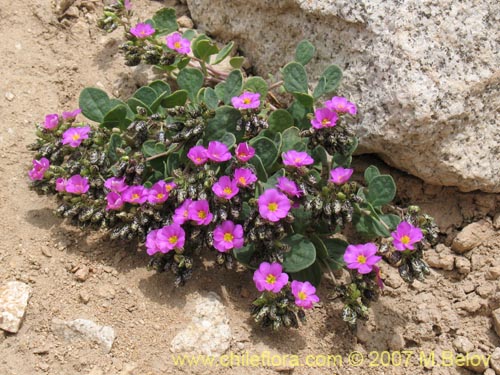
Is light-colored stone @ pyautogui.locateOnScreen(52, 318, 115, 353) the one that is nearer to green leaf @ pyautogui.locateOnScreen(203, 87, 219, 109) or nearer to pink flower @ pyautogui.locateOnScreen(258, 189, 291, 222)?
pink flower @ pyautogui.locateOnScreen(258, 189, 291, 222)

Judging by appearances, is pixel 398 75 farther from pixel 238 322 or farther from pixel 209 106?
pixel 238 322

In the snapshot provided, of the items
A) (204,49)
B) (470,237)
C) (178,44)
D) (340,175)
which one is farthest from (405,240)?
(178,44)

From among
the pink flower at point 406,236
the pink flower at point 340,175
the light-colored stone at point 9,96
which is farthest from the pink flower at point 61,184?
the pink flower at point 406,236

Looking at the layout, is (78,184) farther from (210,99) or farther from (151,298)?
(210,99)

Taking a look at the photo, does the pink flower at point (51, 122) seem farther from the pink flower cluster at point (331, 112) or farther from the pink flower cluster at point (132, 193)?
the pink flower cluster at point (331, 112)

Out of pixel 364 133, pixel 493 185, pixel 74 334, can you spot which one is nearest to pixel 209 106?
pixel 364 133

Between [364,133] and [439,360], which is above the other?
[364,133]
